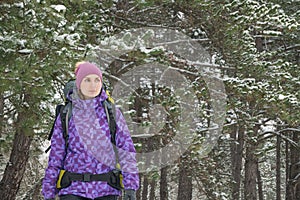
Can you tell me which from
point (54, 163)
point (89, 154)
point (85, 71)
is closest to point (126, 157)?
point (89, 154)

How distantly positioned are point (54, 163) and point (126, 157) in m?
0.57

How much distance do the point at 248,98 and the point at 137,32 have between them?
2.76 meters

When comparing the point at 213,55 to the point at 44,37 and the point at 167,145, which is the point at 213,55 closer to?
the point at 167,145

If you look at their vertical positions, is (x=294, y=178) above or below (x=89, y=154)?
below

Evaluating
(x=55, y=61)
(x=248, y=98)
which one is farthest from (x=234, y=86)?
(x=55, y=61)

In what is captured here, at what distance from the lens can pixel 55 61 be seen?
19.3 ft

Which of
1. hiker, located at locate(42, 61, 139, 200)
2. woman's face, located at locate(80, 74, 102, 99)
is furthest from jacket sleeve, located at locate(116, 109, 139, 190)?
woman's face, located at locate(80, 74, 102, 99)

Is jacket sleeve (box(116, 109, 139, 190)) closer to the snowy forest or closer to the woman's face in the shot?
the woman's face

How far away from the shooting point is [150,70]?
33.4ft

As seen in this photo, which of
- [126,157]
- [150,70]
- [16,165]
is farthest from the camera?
[150,70]

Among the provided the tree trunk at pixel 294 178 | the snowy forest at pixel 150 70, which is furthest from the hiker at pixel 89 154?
the tree trunk at pixel 294 178

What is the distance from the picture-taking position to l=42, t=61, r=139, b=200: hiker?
134 inches

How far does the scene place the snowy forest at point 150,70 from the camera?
5.95 metres

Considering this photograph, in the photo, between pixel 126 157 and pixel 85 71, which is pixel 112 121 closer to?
pixel 126 157
